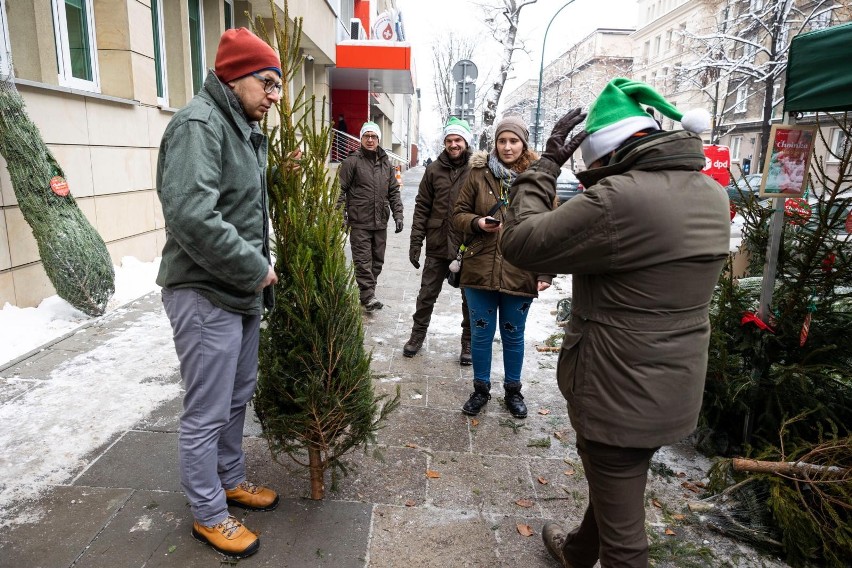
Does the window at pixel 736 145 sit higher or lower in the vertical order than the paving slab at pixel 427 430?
higher

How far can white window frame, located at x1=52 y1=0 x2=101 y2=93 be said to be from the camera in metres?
6.12

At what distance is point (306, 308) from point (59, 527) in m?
1.52

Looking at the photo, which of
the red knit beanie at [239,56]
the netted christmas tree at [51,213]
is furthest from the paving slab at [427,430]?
the netted christmas tree at [51,213]

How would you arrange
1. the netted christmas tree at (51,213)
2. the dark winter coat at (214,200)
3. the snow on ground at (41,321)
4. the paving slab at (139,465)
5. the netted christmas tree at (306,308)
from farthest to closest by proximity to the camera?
the netted christmas tree at (51,213)
the snow on ground at (41,321)
the paving slab at (139,465)
the netted christmas tree at (306,308)
the dark winter coat at (214,200)

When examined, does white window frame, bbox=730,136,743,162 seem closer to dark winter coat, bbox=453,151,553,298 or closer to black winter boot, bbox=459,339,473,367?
black winter boot, bbox=459,339,473,367

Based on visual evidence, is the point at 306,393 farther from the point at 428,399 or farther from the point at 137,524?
the point at 428,399

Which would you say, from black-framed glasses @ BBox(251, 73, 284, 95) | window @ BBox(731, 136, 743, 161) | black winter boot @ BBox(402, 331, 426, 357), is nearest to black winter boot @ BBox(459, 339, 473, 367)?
black winter boot @ BBox(402, 331, 426, 357)

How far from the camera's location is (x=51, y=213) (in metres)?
5.23

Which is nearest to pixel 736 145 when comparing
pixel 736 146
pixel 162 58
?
pixel 736 146

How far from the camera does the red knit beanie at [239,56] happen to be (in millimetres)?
2207

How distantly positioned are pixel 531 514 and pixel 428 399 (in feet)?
4.95

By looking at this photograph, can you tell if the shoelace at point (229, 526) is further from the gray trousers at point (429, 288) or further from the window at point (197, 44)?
the window at point (197, 44)

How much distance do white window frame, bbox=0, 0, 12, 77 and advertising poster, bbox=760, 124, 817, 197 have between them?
19.1ft

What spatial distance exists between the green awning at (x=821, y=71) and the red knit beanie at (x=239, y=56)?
2.68m
